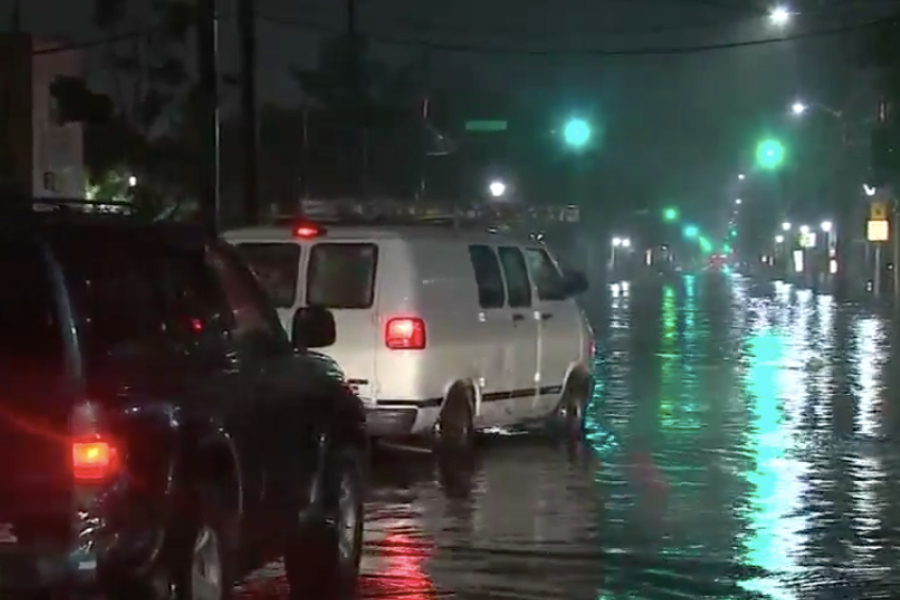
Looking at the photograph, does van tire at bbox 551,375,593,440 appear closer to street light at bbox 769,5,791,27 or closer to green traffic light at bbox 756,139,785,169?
street light at bbox 769,5,791,27

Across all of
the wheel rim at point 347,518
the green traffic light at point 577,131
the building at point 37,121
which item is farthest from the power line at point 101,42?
the wheel rim at point 347,518

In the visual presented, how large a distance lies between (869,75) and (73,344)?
259 ft

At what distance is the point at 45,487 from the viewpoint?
7109 mm

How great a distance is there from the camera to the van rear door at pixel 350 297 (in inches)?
609

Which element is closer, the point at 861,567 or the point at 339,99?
the point at 861,567

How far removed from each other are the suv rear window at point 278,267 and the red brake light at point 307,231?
134mm

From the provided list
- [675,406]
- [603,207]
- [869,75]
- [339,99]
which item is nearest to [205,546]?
[675,406]

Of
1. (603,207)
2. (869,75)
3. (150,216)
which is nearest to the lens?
(150,216)

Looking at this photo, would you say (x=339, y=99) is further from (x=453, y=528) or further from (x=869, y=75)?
(x=453, y=528)

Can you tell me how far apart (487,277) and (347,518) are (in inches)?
257

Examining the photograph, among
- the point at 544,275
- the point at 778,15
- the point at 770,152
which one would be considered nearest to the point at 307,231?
the point at 544,275

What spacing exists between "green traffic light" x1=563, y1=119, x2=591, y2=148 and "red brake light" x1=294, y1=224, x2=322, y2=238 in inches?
812

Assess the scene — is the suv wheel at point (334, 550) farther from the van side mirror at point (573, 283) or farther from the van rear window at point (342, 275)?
the van side mirror at point (573, 283)

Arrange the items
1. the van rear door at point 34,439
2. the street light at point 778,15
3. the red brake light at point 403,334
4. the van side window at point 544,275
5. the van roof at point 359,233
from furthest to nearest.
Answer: the street light at point 778,15, the van side window at point 544,275, the van roof at point 359,233, the red brake light at point 403,334, the van rear door at point 34,439
